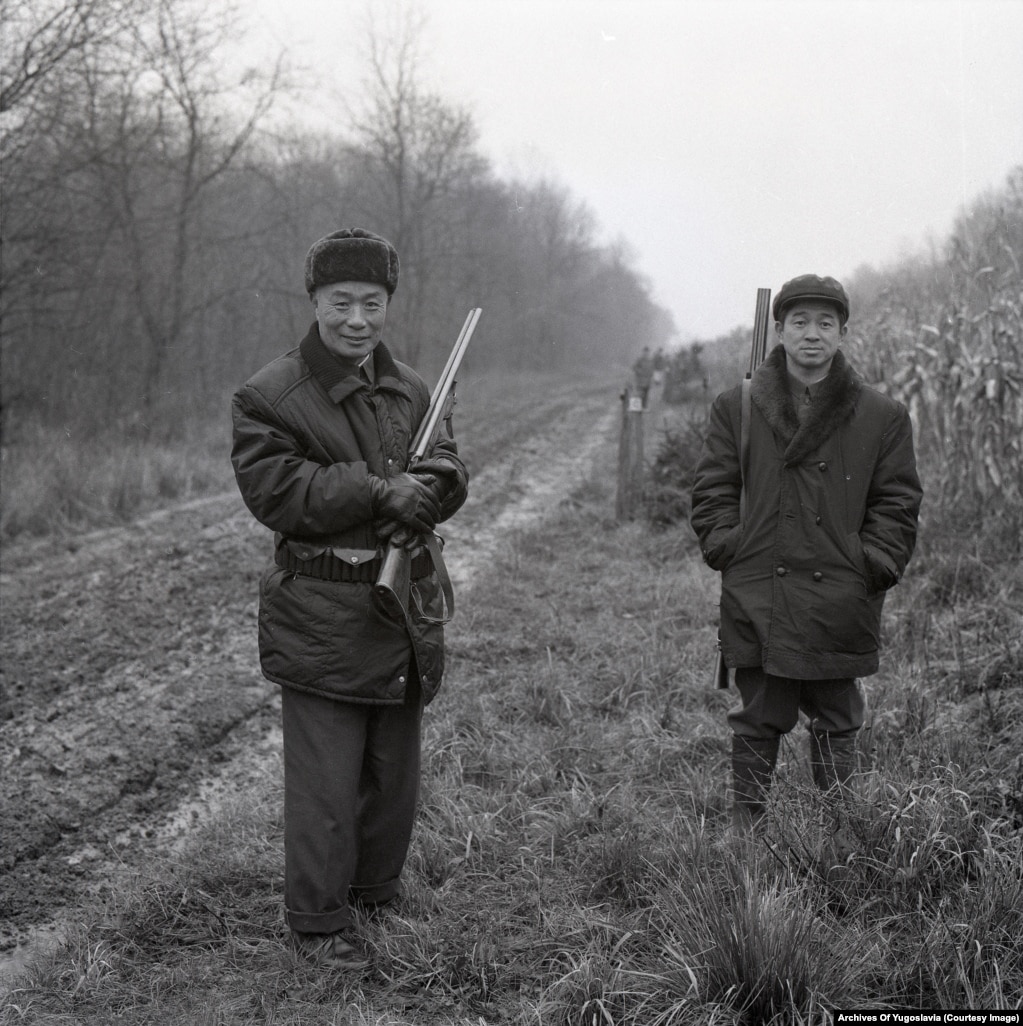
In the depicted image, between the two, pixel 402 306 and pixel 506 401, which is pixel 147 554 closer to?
pixel 402 306

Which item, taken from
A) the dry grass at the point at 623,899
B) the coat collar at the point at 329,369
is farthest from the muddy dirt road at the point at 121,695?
the coat collar at the point at 329,369

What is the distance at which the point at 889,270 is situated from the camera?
12383 mm

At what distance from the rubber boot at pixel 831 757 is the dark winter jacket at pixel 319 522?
149 cm

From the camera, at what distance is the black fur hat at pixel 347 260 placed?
2.98m

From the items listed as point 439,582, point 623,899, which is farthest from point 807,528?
point 623,899

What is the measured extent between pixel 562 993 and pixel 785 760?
5.22ft

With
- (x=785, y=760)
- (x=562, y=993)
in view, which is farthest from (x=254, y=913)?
(x=785, y=760)

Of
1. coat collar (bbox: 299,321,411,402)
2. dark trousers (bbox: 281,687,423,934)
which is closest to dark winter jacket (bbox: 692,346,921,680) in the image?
dark trousers (bbox: 281,687,423,934)

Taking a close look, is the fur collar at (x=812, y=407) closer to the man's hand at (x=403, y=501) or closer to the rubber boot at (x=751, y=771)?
the rubber boot at (x=751, y=771)

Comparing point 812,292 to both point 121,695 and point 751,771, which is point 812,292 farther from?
point 121,695

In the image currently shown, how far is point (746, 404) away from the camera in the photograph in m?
3.55

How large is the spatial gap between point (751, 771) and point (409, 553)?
5.07 feet

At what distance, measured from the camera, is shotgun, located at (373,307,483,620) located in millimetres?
2877

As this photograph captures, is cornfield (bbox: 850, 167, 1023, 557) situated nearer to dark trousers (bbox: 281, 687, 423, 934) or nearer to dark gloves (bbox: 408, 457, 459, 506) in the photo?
dark gloves (bbox: 408, 457, 459, 506)
